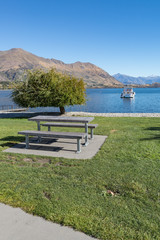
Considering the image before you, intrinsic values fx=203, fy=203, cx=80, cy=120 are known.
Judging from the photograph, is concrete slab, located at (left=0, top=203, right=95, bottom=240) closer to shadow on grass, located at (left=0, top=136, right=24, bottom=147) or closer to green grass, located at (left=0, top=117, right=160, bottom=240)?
green grass, located at (left=0, top=117, right=160, bottom=240)

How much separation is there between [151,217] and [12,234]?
7.24 feet

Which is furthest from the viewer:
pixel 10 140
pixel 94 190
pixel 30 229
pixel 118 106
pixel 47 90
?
pixel 118 106

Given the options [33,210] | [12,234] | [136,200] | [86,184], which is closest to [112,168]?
[86,184]

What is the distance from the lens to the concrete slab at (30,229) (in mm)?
2965

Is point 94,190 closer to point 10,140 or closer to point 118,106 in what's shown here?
point 10,140

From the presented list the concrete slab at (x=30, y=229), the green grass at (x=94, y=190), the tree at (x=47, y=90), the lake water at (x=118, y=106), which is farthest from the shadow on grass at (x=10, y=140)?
the lake water at (x=118, y=106)

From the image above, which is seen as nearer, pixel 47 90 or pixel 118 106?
pixel 47 90

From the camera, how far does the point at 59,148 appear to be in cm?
727

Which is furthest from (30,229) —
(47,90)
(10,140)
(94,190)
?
(47,90)

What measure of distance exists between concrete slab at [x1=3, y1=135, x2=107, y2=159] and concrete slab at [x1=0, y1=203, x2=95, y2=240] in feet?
9.86

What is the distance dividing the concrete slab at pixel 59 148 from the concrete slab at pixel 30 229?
301 cm

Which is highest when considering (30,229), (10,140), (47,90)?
(47,90)

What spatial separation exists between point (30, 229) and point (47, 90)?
1640 cm

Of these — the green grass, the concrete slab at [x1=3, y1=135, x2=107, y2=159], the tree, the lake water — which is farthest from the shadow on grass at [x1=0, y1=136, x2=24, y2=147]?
the lake water
